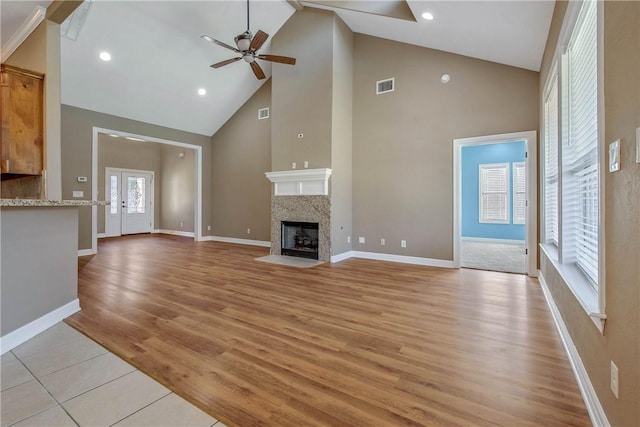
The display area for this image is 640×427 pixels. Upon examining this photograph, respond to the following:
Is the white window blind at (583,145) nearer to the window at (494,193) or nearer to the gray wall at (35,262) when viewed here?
the gray wall at (35,262)

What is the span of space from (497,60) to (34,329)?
6.29 m

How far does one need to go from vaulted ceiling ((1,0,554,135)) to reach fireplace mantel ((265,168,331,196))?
8.78ft

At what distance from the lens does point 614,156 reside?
1.25 metres

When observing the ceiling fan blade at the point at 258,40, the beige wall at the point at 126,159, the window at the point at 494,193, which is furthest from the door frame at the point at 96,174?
the window at the point at 494,193

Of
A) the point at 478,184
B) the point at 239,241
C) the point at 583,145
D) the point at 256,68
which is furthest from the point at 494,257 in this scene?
the point at 239,241

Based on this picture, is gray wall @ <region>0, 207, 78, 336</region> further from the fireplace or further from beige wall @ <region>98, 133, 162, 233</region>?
beige wall @ <region>98, 133, 162, 233</region>

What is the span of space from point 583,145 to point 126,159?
10979 millimetres

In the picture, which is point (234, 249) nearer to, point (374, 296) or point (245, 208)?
point (245, 208)

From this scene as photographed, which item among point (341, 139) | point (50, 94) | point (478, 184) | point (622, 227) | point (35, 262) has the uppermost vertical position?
point (341, 139)

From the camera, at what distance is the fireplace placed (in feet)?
19.1

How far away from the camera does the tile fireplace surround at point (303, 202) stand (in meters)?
5.43

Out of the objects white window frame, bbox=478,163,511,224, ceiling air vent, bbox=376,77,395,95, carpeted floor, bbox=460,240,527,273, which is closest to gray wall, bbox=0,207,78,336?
ceiling air vent, bbox=376,77,395,95

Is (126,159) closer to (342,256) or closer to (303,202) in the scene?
(303,202)

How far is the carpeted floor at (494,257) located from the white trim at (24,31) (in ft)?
21.6
